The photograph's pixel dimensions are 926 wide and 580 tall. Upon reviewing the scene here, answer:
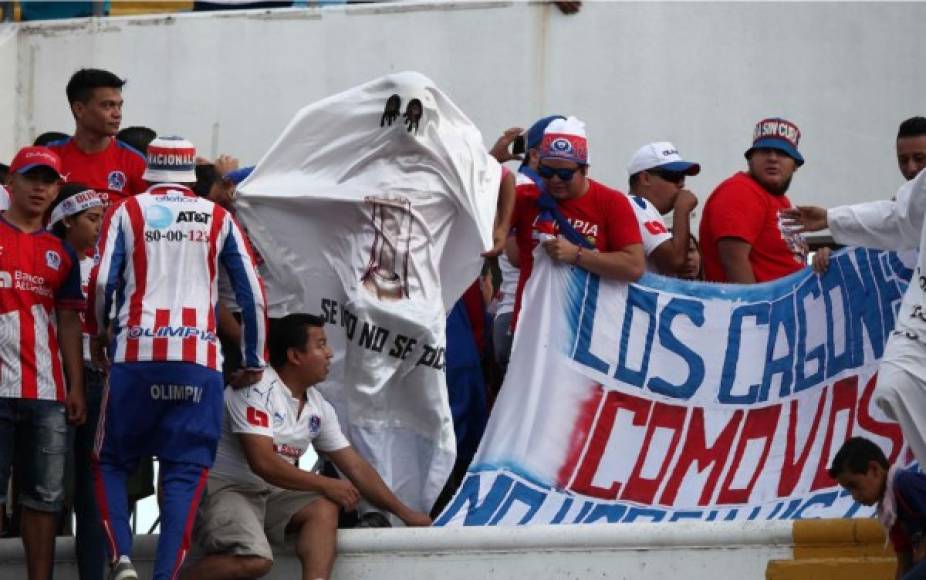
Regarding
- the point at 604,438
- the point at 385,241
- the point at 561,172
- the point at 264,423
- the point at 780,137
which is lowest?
the point at 604,438

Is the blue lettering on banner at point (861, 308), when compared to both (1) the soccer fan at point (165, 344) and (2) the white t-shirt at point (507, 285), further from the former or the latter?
(1) the soccer fan at point (165, 344)

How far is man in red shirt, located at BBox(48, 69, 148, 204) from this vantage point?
31.7ft

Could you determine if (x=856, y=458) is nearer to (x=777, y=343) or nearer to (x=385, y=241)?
(x=777, y=343)

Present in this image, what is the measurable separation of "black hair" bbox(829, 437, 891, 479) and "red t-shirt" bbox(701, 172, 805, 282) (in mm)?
1898

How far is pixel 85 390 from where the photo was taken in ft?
28.5

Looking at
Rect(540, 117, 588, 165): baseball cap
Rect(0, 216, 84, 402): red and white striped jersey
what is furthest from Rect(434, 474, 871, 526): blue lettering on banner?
Rect(0, 216, 84, 402): red and white striped jersey

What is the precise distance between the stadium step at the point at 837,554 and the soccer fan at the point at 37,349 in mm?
2908

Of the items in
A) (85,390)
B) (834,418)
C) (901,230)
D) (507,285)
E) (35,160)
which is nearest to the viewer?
(901,230)

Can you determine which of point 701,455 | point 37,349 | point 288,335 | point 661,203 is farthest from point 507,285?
point 37,349

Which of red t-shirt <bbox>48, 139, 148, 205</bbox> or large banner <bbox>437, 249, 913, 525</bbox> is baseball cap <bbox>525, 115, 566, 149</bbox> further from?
red t-shirt <bbox>48, 139, 148, 205</bbox>

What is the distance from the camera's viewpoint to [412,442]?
364 inches

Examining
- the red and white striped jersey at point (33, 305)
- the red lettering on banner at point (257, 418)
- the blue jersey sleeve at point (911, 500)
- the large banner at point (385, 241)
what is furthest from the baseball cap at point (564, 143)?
the blue jersey sleeve at point (911, 500)

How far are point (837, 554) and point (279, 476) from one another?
7.44ft

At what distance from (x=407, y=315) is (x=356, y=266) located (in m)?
0.35
